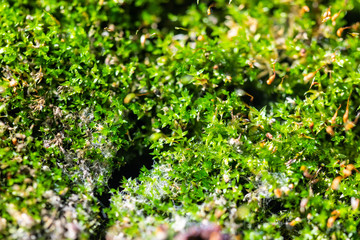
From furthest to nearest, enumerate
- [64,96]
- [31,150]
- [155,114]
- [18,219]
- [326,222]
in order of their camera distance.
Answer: [155,114]
[64,96]
[31,150]
[326,222]
[18,219]

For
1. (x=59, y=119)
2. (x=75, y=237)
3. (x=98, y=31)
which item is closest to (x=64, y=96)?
(x=59, y=119)

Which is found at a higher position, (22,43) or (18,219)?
(22,43)

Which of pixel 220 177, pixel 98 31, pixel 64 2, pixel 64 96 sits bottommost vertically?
pixel 220 177

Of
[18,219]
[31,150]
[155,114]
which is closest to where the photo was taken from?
[18,219]

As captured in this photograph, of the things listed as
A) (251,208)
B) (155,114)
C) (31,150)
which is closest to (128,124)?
(155,114)

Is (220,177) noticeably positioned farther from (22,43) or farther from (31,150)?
(22,43)

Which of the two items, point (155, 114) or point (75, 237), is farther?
point (155, 114)

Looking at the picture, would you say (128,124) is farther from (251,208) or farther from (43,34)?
(251,208)
